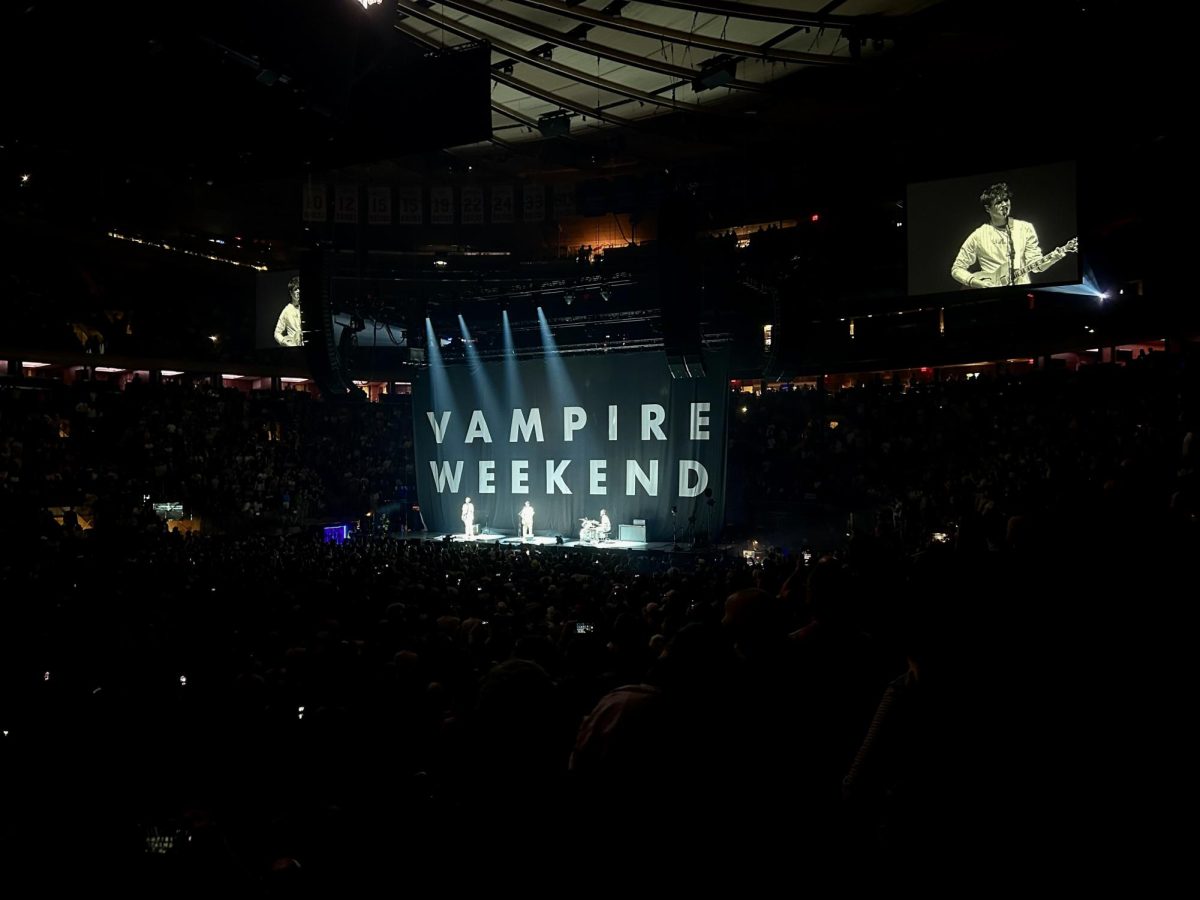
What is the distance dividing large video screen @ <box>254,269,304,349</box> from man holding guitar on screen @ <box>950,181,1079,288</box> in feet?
61.2

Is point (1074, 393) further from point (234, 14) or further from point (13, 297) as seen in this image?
point (13, 297)

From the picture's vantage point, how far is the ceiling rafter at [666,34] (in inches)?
602

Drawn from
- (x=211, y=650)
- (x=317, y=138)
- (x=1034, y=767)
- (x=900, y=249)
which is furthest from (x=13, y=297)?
(x=1034, y=767)

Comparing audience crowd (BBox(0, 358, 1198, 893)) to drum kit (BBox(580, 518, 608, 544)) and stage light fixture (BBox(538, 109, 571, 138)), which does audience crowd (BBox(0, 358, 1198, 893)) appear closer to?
drum kit (BBox(580, 518, 608, 544))

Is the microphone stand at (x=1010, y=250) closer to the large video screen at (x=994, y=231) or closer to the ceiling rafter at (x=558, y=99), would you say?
the large video screen at (x=994, y=231)

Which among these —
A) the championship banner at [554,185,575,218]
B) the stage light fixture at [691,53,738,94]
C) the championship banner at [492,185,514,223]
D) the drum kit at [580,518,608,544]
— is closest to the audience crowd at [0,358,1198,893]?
the drum kit at [580,518,608,544]

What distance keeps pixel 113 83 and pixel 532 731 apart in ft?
22.0

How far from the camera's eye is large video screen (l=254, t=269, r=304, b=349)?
23.8 m

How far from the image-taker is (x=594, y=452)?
2089 centimetres

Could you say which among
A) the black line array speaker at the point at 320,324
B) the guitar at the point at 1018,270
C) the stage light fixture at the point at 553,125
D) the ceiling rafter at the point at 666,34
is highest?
the stage light fixture at the point at 553,125

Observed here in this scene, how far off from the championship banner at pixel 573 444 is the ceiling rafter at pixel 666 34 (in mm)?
6448

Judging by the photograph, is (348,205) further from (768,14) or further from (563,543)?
(768,14)

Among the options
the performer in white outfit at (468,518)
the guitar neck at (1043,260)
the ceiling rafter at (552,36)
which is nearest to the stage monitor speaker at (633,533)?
the performer in white outfit at (468,518)

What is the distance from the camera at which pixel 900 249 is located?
23797mm
